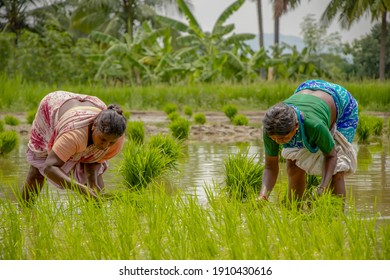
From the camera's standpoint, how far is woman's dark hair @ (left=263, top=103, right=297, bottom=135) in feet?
13.7

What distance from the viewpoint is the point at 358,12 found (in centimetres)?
2264

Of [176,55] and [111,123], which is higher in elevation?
[111,123]

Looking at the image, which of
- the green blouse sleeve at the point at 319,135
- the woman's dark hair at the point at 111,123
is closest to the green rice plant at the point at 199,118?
the green blouse sleeve at the point at 319,135

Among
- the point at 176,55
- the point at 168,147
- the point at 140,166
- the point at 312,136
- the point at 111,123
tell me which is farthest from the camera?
the point at 176,55

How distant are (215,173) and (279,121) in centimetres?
318

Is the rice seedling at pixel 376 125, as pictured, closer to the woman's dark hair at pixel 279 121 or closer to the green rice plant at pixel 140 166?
the green rice plant at pixel 140 166

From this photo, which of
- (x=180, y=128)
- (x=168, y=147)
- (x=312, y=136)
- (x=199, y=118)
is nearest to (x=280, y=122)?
(x=312, y=136)

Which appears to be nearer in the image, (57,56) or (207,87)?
(207,87)

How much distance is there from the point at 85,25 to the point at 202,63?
11.6 m

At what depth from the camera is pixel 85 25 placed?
3195 cm

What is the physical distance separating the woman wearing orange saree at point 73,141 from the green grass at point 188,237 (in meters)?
0.39

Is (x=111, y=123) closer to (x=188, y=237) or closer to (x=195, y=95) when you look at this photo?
(x=188, y=237)
